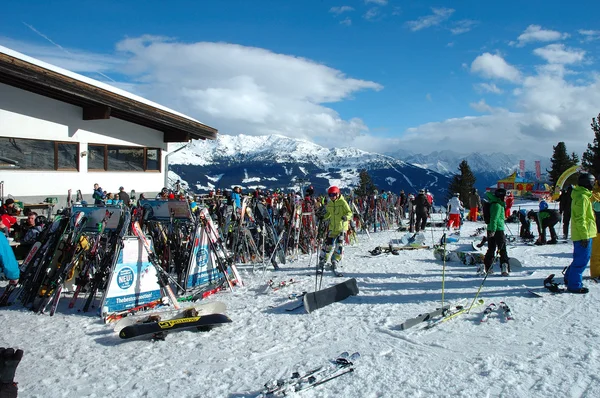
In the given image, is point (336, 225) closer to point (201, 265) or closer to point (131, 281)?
point (201, 265)

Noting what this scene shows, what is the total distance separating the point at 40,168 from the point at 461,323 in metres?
12.6

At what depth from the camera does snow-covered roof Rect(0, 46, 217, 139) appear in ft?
34.1

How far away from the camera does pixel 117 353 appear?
15.8ft

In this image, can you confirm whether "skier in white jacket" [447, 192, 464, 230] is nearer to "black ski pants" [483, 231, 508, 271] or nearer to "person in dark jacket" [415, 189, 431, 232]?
"person in dark jacket" [415, 189, 431, 232]

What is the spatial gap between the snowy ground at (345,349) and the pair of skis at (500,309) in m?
0.09

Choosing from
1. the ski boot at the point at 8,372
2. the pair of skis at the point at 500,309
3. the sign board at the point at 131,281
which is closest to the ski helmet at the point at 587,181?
the pair of skis at the point at 500,309

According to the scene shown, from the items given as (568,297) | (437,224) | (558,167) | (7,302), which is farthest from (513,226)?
(558,167)

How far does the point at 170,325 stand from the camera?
17.2 ft

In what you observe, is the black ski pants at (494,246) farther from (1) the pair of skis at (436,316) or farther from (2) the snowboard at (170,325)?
(2) the snowboard at (170,325)

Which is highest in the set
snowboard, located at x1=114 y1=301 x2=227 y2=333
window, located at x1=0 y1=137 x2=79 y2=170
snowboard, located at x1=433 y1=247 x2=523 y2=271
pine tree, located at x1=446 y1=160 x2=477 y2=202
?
pine tree, located at x1=446 y1=160 x2=477 y2=202

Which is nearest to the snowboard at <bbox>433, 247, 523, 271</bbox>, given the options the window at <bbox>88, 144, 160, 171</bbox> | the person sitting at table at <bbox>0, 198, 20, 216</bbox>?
the person sitting at table at <bbox>0, 198, 20, 216</bbox>

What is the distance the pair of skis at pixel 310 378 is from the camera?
3705mm

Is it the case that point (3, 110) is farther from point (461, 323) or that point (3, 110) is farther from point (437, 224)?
point (437, 224)

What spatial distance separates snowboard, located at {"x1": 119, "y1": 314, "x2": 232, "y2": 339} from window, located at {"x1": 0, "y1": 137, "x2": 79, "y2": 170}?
878cm
